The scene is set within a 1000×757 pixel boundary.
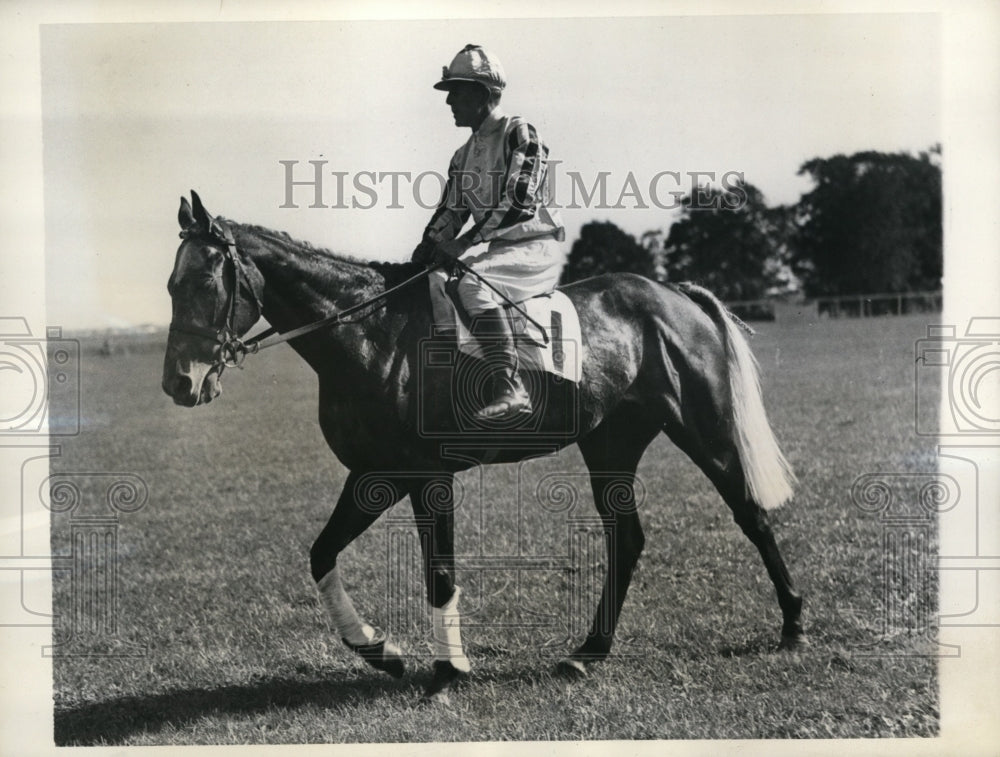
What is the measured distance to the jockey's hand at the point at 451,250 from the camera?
4.61 meters

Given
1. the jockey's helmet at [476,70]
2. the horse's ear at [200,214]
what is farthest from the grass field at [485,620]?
the jockey's helmet at [476,70]

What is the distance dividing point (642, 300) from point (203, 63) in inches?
103

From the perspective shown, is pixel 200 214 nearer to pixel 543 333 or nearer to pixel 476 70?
pixel 476 70

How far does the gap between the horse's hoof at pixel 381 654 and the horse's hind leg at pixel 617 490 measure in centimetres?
95

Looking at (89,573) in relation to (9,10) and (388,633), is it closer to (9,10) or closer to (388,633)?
(388,633)

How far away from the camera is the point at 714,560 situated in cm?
532

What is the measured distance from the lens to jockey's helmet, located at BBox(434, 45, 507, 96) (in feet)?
15.3

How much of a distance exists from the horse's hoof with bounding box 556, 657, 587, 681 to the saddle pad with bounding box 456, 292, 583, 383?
4.62 feet

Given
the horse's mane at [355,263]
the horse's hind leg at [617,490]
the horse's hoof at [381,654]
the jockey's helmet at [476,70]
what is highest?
the jockey's helmet at [476,70]

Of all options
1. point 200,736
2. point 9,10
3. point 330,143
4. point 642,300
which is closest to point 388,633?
point 200,736

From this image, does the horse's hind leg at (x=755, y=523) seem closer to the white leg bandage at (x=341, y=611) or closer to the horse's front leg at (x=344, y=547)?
the horse's front leg at (x=344, y=547)

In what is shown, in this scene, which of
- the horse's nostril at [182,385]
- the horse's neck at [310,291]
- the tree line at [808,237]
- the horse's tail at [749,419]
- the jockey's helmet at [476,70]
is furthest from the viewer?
the tree line at [808,237]

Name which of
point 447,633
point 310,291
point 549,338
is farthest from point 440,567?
point 310,291

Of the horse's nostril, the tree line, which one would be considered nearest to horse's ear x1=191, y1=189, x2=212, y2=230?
the horse's nostril
